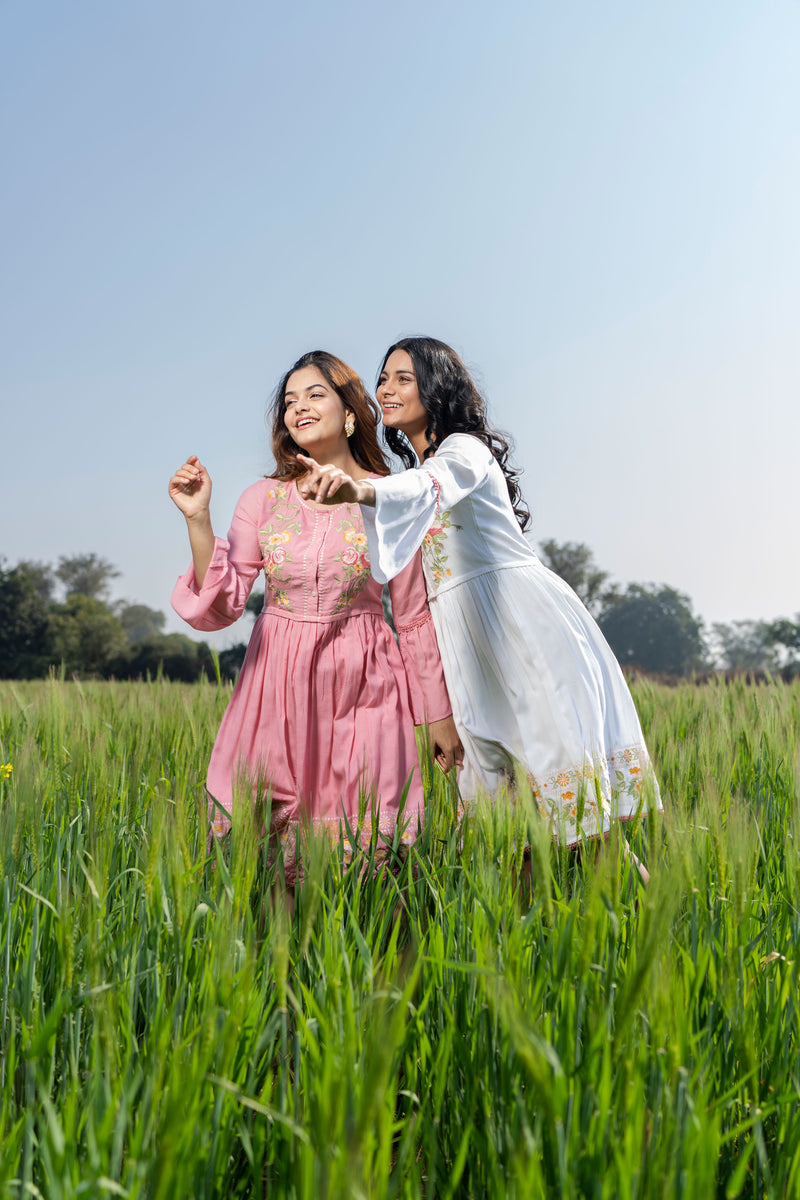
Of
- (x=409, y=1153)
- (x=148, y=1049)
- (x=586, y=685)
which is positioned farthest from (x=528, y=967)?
(x=586, y=685)

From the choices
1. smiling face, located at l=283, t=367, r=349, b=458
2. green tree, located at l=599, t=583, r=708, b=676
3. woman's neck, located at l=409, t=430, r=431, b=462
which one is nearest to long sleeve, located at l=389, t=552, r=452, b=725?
woman's neck, located at l=409, t=430, r=431, b=462

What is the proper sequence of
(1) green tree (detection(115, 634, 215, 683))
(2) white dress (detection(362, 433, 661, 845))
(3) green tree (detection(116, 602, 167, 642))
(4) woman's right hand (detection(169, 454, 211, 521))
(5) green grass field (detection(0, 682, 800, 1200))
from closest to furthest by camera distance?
(5) green grass field (detection(0, 682, 800, 1200)), (2) white dress (detection(362, 433, 661, 845)), (4) woman's right hand (detection(169, 454, 211, 521)), (1) green tree (detection(115, 634, 215, 683)), (3) green tree (detection(116, 602, 167, 642))

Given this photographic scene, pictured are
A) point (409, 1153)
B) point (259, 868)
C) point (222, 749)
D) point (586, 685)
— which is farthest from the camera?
point (222, 749)

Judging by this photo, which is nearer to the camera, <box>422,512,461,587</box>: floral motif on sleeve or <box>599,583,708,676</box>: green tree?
<box>422,512,461,587</box>: floral motif on sleeve

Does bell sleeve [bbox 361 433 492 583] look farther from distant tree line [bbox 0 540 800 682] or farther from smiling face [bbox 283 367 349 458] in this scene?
distant tree line [bbox 0 540 800 682]

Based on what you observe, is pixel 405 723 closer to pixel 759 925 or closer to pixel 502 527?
pixel 502 527

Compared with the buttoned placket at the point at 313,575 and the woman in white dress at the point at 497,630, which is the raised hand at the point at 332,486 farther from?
the buttoned placket at the point at 313,575

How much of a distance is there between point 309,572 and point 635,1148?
1753 millimetres

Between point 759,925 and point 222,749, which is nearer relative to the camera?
point 759,925

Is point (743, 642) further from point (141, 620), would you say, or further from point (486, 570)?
point (486, 570)

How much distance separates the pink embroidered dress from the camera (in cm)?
228

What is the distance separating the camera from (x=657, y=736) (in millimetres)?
3217

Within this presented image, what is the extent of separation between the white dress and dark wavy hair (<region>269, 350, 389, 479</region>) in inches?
12.8

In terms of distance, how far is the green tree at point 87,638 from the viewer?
4053 cm
